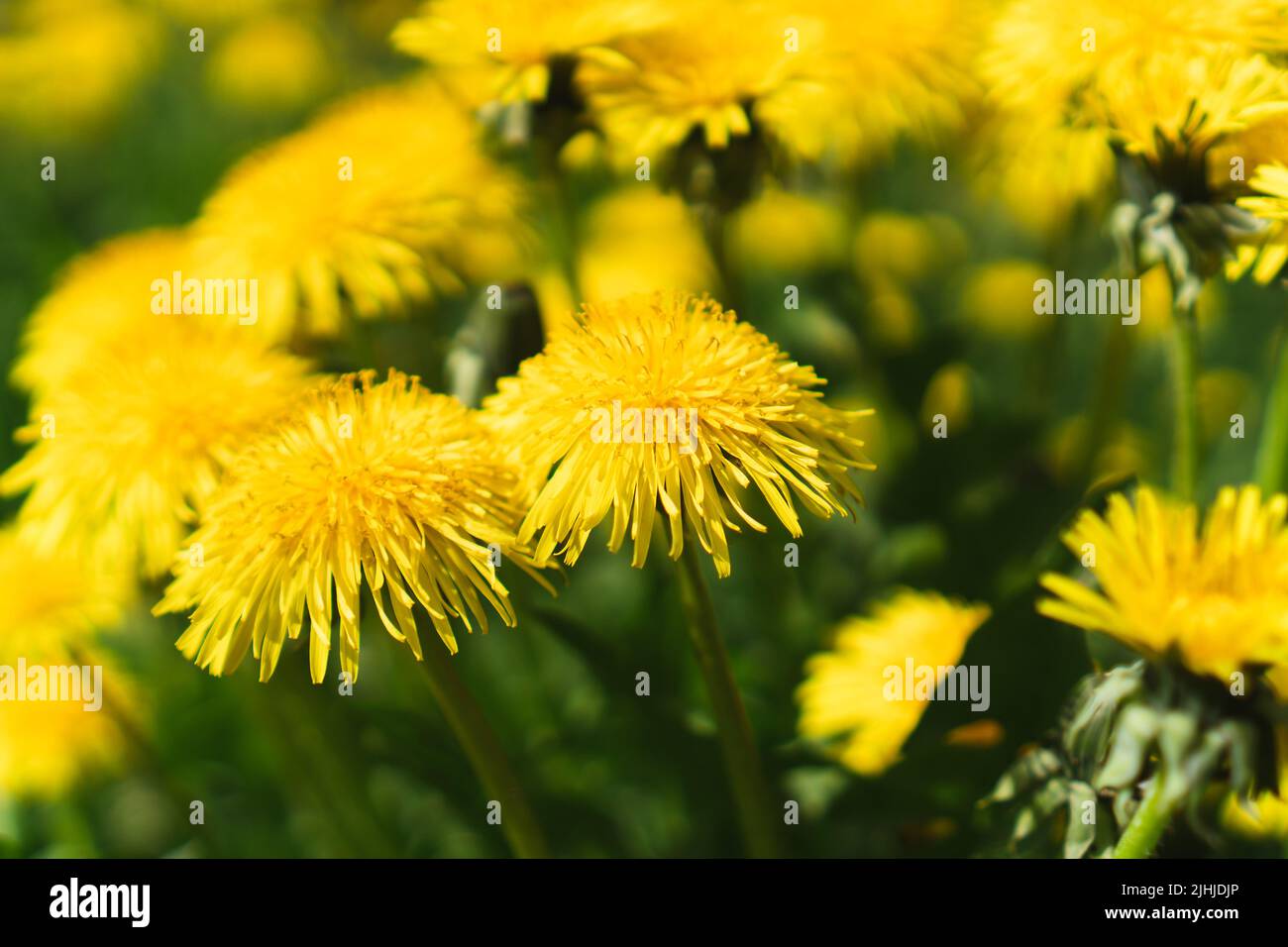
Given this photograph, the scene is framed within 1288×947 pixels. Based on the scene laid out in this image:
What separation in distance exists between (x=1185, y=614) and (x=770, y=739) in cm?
90

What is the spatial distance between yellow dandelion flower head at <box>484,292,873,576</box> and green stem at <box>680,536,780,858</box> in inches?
2.8

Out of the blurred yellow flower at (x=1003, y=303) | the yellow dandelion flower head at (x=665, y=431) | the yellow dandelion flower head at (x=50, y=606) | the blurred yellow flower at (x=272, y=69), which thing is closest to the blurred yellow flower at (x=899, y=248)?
the blurred yellow flower at (x=1003, y=303)

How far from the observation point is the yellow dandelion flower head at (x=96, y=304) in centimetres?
190

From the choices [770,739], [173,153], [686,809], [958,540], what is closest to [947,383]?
[958,540]

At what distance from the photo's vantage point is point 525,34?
1.61m

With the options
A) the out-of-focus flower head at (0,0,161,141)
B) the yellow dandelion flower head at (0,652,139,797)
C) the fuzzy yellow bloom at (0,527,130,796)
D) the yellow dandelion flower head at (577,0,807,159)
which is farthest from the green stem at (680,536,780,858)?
the out-of-focus flower head at (0,0,161,141)

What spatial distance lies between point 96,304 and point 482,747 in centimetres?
115

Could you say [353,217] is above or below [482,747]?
above

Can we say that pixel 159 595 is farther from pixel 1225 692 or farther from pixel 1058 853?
pixel 1225 692

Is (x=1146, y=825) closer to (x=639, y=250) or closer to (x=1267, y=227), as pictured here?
(x=1267, y=227)

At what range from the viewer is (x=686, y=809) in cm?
175

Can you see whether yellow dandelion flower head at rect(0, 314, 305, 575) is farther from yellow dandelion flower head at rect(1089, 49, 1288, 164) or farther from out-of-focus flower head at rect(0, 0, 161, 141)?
out-of-focus flower head at rect(0, 0, 161, 141)

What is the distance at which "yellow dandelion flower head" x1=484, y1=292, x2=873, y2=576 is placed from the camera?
1.14m

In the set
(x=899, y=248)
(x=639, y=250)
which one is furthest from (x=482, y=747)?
(x=899, y=248)
